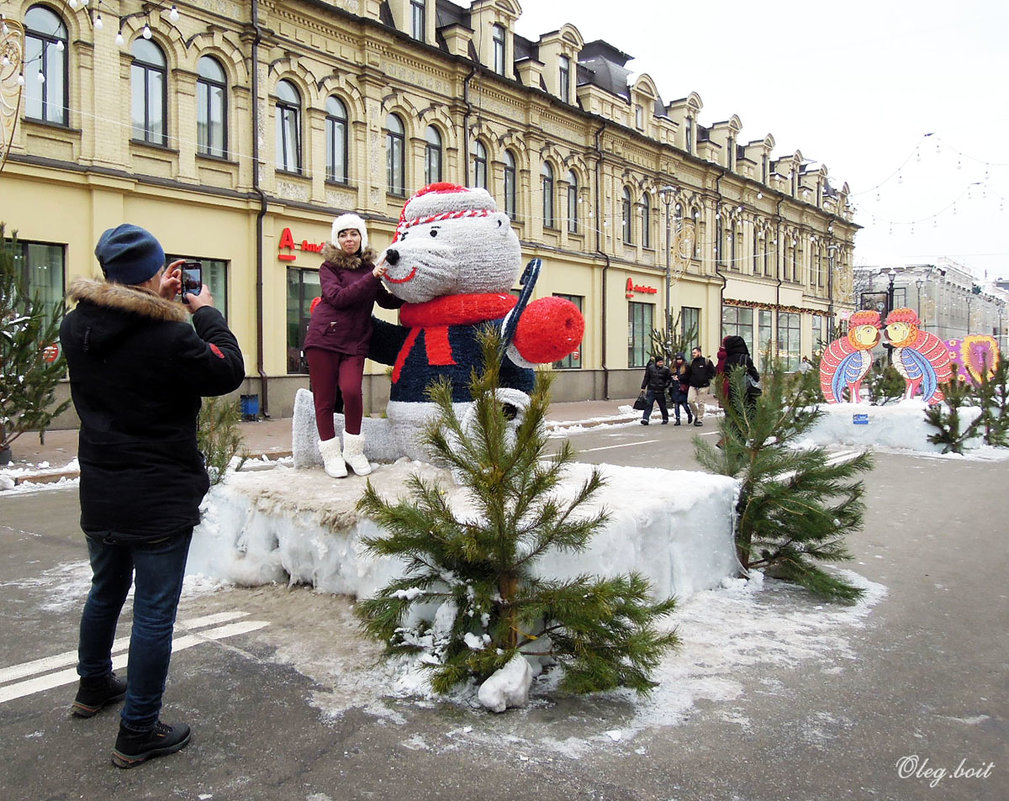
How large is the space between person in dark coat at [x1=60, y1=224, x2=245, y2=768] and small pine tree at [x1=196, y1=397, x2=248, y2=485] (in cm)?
253

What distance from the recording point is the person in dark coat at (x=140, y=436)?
276 centimetres

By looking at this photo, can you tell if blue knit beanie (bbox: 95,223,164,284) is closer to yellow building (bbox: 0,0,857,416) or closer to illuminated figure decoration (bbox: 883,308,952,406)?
yellow building (bbox: 0,0,857,416)

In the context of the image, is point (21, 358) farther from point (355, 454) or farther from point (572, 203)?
point (572, 203)

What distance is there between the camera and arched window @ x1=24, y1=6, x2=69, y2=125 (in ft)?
46.0

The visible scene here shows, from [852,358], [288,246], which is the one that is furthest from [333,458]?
[288,246]

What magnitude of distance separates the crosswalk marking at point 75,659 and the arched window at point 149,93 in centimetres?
1386

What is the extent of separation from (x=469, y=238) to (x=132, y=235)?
2366mm

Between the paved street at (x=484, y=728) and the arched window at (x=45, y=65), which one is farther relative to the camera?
the arched window at (x=45, y=65)

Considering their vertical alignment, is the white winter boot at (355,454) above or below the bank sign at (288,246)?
below

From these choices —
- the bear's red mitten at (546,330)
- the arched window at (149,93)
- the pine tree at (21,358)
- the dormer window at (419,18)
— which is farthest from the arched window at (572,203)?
the bear's red mitten at (546,330)

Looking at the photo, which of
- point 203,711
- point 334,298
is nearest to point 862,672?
point 203,711

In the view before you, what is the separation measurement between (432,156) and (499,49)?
467 cm

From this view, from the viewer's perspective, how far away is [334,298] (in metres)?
4.96

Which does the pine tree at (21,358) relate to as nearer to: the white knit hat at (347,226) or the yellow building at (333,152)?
the yellow building at (333,152)
